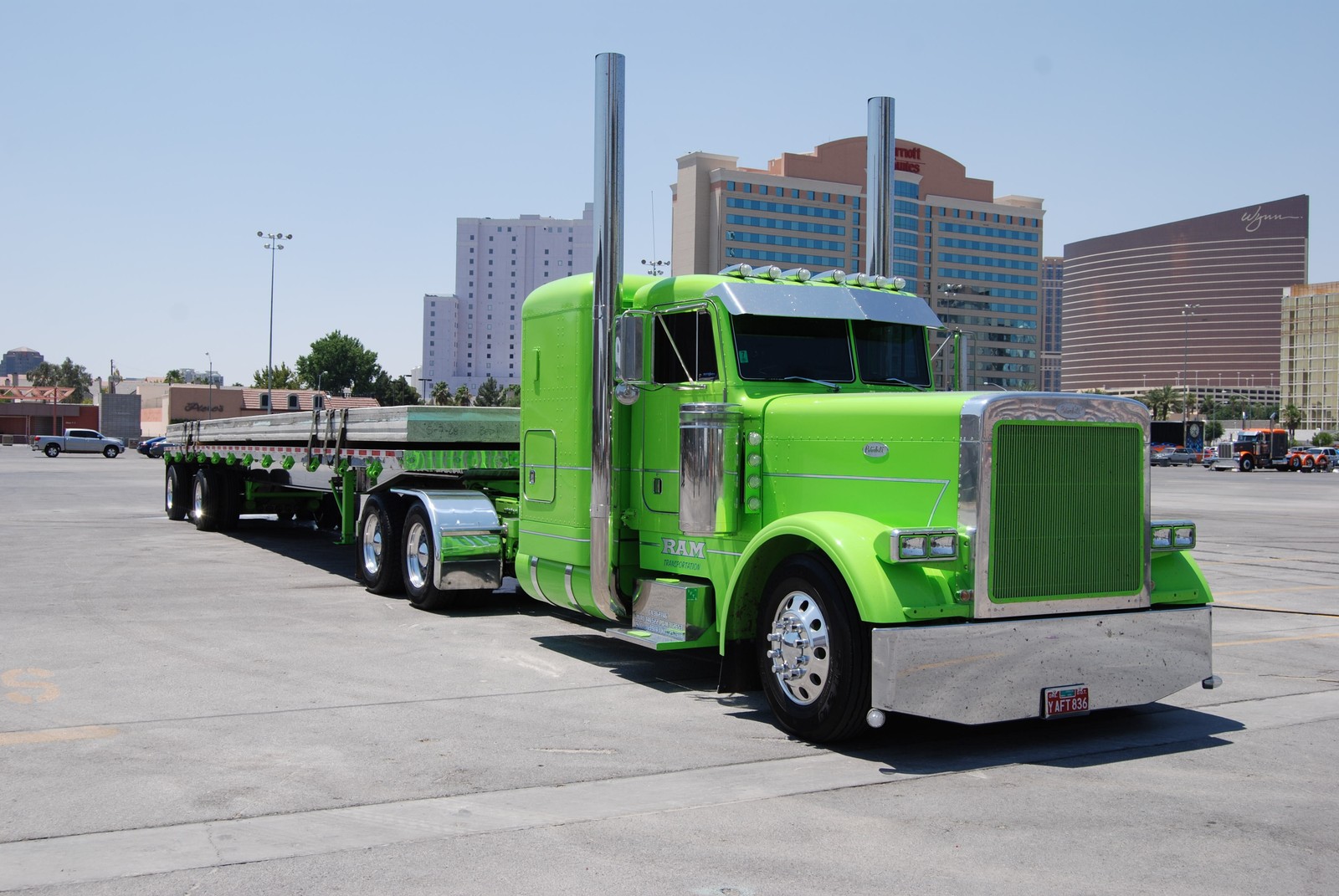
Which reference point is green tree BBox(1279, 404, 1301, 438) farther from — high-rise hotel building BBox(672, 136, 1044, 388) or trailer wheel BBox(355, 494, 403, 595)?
trailer wheel BBox(355, 494, 403, 595)

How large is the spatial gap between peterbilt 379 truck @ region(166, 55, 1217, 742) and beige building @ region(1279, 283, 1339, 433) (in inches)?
7519

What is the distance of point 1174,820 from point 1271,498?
3602cm

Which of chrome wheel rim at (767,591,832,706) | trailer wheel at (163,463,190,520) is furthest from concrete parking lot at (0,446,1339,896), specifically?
trailer wheel at (163,463,190,520)

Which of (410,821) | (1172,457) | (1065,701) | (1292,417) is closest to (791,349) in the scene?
(1065,701)

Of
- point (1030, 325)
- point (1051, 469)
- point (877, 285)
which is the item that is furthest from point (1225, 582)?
point (1030, 325)

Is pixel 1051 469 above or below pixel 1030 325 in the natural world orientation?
below

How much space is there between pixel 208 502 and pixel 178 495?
2.59 meters

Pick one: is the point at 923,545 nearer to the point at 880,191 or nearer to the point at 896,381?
the point at 896,381

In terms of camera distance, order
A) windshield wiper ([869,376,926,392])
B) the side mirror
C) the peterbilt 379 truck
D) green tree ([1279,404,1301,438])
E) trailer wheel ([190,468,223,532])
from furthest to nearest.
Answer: green tree ([1279,404,1301,438]), trailer wheel ([190,468,223,532]), windshield wiper ([869,376,926,392]), the side mirror, the peterbilt 379 truck

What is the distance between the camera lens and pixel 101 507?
24984mm

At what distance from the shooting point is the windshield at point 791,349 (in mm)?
7785

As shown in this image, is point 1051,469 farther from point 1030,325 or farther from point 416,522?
point 1030,325

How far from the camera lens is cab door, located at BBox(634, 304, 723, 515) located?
25.9ft

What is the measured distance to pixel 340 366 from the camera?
13825 centimetres
